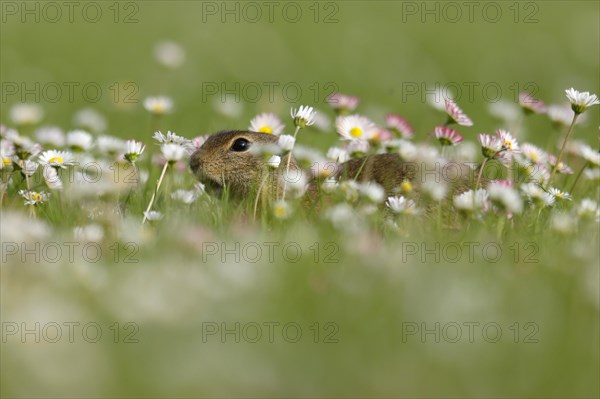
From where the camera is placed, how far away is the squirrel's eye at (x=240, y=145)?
5652 mm

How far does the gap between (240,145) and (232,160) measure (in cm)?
11

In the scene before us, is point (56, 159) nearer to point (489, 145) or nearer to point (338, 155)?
point (338, 155)

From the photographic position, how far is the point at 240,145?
18.6 ft

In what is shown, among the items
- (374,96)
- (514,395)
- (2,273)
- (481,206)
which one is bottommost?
(514,395)

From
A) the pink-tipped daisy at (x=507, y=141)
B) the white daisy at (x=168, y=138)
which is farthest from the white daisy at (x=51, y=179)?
the pink-tipped daisy at (x=507, y=141)

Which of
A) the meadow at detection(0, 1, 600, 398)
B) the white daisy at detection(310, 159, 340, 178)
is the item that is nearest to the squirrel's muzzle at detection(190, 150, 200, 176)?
the meadow at detection(0, 1, 600, 398)

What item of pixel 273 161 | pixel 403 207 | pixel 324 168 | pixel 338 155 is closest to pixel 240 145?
pixel 338 155

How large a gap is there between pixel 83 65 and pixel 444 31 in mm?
4546

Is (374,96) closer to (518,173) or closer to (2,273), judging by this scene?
(518,173)

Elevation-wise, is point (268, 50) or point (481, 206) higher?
point (268, 50)

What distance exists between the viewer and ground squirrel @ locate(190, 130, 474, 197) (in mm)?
5285

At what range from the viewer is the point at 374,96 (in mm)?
9711

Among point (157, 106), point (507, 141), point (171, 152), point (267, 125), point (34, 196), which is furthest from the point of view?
point (157, 106)

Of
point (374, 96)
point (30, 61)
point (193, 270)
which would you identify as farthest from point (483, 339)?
point (30, 61)
